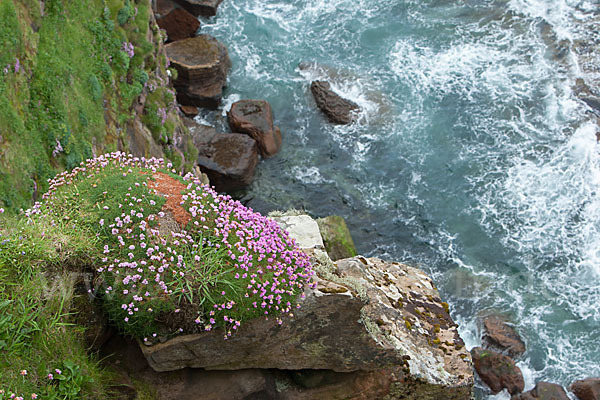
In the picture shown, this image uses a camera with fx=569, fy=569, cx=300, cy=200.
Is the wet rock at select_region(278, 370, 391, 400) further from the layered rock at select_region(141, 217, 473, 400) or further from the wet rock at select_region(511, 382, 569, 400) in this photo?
the wet rock at select_region(511, 382, 569, 400)

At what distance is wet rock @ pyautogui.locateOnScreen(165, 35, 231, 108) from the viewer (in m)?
24.9

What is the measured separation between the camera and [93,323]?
330 inches

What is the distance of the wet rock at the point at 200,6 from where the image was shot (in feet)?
97.3

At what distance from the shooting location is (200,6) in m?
29.8

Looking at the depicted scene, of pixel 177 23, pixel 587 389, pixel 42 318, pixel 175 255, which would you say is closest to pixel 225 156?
pixel 177 23

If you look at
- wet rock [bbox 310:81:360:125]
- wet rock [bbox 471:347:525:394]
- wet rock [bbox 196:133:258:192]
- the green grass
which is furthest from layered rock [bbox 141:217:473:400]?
wet rock [bbox 310:81:360:125]

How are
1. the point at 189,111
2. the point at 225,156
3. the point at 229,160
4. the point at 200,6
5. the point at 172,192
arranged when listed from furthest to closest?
the point at 200,6 < the point at 189,111 < the point at 225,156 < the point at 229,160 < the point at 172,192

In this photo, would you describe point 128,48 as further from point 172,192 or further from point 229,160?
point 172,192

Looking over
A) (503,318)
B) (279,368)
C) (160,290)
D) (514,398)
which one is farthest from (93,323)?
(503,318)

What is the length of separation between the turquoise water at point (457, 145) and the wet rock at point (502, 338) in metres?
0.41

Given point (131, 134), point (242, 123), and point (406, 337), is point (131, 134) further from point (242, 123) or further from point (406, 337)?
point (406, 337)

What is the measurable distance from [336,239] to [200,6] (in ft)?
58.1

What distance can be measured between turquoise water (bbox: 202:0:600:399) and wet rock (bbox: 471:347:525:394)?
1.13 feet

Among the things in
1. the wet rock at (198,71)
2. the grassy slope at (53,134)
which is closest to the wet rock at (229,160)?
the wet rock at (198,71)
